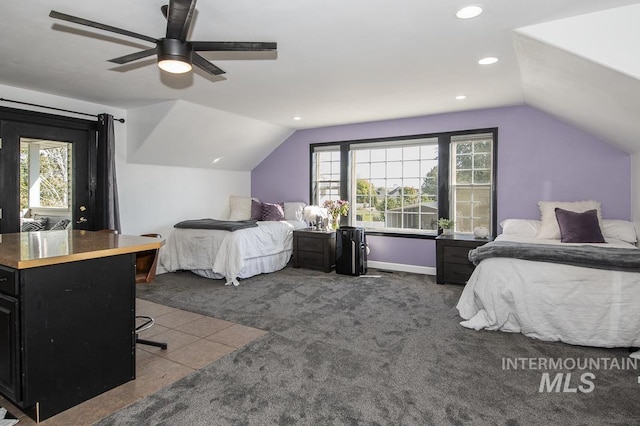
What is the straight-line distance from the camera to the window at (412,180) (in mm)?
5113

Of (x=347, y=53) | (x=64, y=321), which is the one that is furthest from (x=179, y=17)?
(x=64, y=321)

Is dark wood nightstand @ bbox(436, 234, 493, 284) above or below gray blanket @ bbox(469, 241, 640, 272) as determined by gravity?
below

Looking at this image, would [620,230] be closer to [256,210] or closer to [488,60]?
[488,60]

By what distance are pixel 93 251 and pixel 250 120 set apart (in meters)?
4.02

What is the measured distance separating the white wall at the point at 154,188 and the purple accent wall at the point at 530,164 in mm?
2614

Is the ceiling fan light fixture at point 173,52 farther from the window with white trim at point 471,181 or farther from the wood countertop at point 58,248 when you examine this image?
the window with white trim at point 471,181

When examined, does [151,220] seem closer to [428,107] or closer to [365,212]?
[365,212]

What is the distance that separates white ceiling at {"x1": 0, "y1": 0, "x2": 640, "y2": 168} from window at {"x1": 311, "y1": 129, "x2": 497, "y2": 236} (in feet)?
2.69

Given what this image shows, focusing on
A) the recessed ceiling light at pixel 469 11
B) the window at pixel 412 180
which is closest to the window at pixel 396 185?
the window at pixel 412 180

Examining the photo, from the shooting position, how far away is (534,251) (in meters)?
3.00

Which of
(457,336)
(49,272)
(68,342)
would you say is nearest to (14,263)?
(49,272)

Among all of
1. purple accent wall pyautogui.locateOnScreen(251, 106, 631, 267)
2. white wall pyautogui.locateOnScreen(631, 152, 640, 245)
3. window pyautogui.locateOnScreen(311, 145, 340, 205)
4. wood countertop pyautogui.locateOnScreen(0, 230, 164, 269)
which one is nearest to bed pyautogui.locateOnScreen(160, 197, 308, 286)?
window pyautogui.locateOnScreen(311, 145, 340, 205)

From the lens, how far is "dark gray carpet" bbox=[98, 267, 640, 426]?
1.94 m

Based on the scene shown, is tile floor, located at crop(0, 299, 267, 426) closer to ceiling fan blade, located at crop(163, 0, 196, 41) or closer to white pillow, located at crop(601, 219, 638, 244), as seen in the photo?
ceiling fan blade, located at crop(163, 0, 196, 41)
